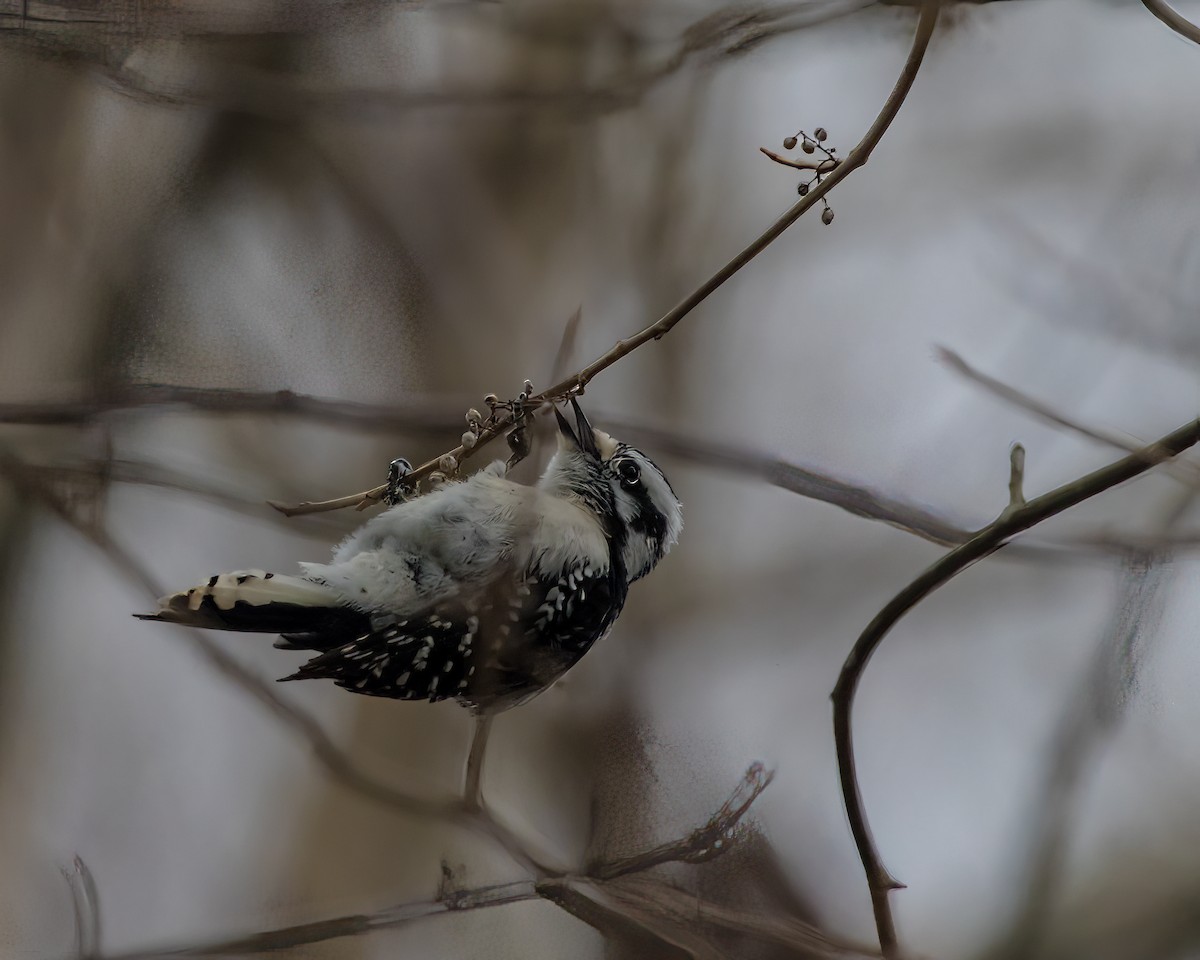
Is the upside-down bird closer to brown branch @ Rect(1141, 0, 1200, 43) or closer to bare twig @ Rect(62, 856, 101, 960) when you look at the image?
bare twig @ Rect(62, 856, 101, 960)

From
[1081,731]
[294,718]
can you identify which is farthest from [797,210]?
[294,718]

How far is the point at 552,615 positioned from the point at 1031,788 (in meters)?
0.62

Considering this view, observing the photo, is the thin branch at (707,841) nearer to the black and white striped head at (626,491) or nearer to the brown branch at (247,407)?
the black and white striped head at (626,491)

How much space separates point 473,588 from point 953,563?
21.8 inches

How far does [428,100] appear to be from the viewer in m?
1.48

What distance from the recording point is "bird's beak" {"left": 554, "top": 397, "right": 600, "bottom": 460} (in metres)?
1.28

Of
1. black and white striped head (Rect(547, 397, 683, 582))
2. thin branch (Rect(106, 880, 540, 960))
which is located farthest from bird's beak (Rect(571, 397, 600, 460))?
thin branch (Rect(106, 880, 540, 960))

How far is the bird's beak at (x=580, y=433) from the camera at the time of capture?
1.28 meters

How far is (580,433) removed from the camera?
51.8 inches

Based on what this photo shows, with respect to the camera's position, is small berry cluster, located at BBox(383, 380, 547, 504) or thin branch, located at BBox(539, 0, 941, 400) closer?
thin branch, located at BBox(539, 0, 941, 400)

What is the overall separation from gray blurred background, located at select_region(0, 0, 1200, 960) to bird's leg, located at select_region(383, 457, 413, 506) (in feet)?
0.21

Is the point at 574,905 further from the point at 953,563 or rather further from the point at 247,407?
the point at 247,407

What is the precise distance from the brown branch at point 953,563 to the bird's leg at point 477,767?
0.47 metres

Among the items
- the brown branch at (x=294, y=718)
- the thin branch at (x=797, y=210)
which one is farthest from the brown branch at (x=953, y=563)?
the brown branch at (x=294, y=718)
